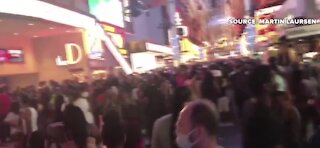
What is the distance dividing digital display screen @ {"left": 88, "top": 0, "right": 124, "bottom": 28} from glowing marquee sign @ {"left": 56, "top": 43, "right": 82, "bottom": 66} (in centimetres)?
1435

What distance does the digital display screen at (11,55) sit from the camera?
2197 centimetres

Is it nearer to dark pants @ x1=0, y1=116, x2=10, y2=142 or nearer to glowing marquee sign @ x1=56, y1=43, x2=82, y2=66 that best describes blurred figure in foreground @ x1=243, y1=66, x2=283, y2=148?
dark pants @ x1=0, y1=116, x2=10, y2=142

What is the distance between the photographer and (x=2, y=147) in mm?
14250

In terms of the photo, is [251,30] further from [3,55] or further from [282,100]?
[282,100]

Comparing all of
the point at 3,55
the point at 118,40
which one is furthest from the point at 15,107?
the point at 118,40

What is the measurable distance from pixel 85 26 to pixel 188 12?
68.8m

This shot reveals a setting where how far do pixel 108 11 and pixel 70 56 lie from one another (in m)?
21.1

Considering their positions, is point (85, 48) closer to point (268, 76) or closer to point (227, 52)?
point (268, 76)

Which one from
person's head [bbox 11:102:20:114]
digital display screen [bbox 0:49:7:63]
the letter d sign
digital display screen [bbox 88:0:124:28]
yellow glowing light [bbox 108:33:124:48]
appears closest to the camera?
person's head [bbox 11:102:20:114]

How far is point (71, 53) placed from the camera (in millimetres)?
25109

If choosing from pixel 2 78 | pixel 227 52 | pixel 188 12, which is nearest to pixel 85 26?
pixel 2 78

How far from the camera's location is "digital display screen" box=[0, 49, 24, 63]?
2197 centimetres

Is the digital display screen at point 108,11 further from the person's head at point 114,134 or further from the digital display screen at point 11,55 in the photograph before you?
the person's head at point 114,134

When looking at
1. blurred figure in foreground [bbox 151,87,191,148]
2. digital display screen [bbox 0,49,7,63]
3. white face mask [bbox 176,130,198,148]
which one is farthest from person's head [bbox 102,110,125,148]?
digital display screen [bbox 0,49,7,63]
